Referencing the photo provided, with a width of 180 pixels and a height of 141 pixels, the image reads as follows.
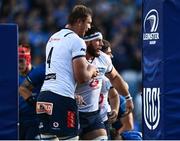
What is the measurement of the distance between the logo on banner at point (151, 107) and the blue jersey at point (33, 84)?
2083 millimetres

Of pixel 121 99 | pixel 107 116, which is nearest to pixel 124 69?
pixel 121 99

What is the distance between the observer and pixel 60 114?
33.2 ft

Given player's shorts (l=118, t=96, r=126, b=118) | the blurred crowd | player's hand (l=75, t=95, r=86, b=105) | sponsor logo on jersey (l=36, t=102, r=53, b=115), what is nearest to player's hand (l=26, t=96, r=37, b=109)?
player's shorts (l=118, t=96, r=126, b=118)

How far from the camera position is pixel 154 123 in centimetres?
1029

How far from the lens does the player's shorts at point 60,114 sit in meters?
10.1

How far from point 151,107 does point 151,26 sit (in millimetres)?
957

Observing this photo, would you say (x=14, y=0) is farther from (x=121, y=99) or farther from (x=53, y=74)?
(x=53, y=74)

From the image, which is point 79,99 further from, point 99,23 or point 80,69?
point 99,23

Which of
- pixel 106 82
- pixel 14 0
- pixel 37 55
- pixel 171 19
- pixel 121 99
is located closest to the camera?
pixel 171 19

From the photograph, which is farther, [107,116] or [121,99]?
[121,99]

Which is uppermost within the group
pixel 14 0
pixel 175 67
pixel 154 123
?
pixel 14 0

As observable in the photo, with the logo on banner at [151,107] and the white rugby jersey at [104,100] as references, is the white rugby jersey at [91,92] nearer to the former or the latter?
the white rugby jersey at [104,100]

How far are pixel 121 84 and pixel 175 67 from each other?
2.13 meters

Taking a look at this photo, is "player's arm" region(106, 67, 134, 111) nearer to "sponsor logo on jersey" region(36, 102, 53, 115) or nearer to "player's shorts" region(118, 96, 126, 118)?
"player's shorts" region(118, 96, 126, 118)
